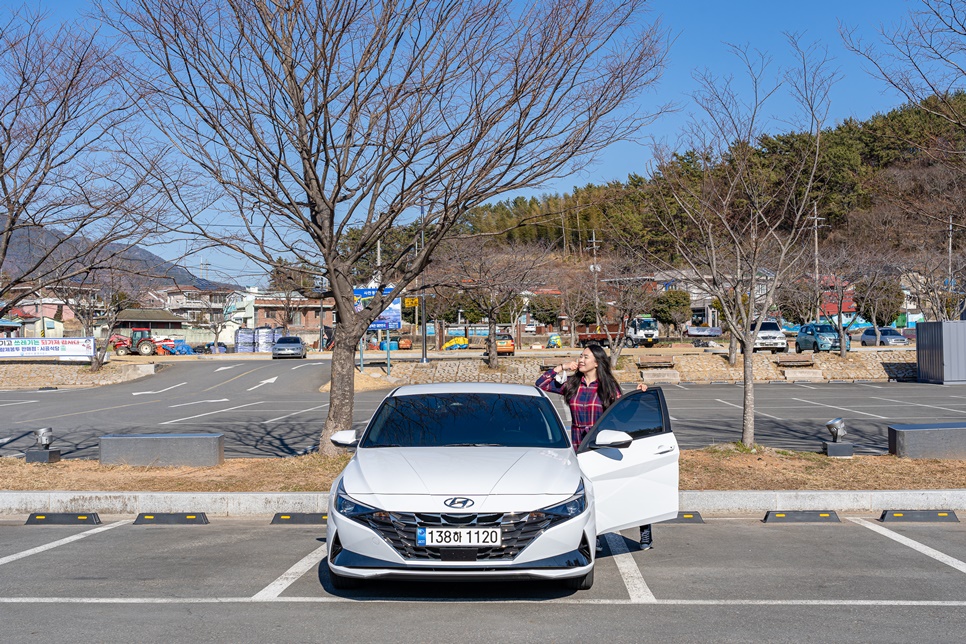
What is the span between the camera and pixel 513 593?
6.02 meters

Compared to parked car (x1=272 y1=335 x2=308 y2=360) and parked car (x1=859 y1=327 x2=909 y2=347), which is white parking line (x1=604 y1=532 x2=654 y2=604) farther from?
parked car (x1=859 y1=327 x2=909 y2=347)

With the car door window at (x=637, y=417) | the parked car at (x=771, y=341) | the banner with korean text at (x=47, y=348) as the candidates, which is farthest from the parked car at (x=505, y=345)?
the car door window at (x=637, y=417)

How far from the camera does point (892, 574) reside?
6.50 m

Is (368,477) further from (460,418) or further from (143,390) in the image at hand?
(143,390)

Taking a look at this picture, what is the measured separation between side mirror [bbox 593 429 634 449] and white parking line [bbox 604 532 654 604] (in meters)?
0.96

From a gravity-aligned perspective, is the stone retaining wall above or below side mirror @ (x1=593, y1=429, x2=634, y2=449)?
below

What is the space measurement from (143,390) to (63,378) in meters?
6.37

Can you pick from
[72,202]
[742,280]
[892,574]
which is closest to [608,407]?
[892,574]

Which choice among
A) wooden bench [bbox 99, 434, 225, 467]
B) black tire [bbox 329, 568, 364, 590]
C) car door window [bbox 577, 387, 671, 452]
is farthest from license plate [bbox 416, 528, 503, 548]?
wooden bench [bbox 99, 434, 225, 467]

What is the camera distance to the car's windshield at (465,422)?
6.70 metres

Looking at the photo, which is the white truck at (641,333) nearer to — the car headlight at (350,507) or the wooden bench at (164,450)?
the wooden bench at (164,450)

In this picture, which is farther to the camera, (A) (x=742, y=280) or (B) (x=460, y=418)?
(A) (x=742, y=280)

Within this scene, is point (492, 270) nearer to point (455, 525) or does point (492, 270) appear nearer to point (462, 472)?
point (462, 472)

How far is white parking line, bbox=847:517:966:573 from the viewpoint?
22.3 ft
